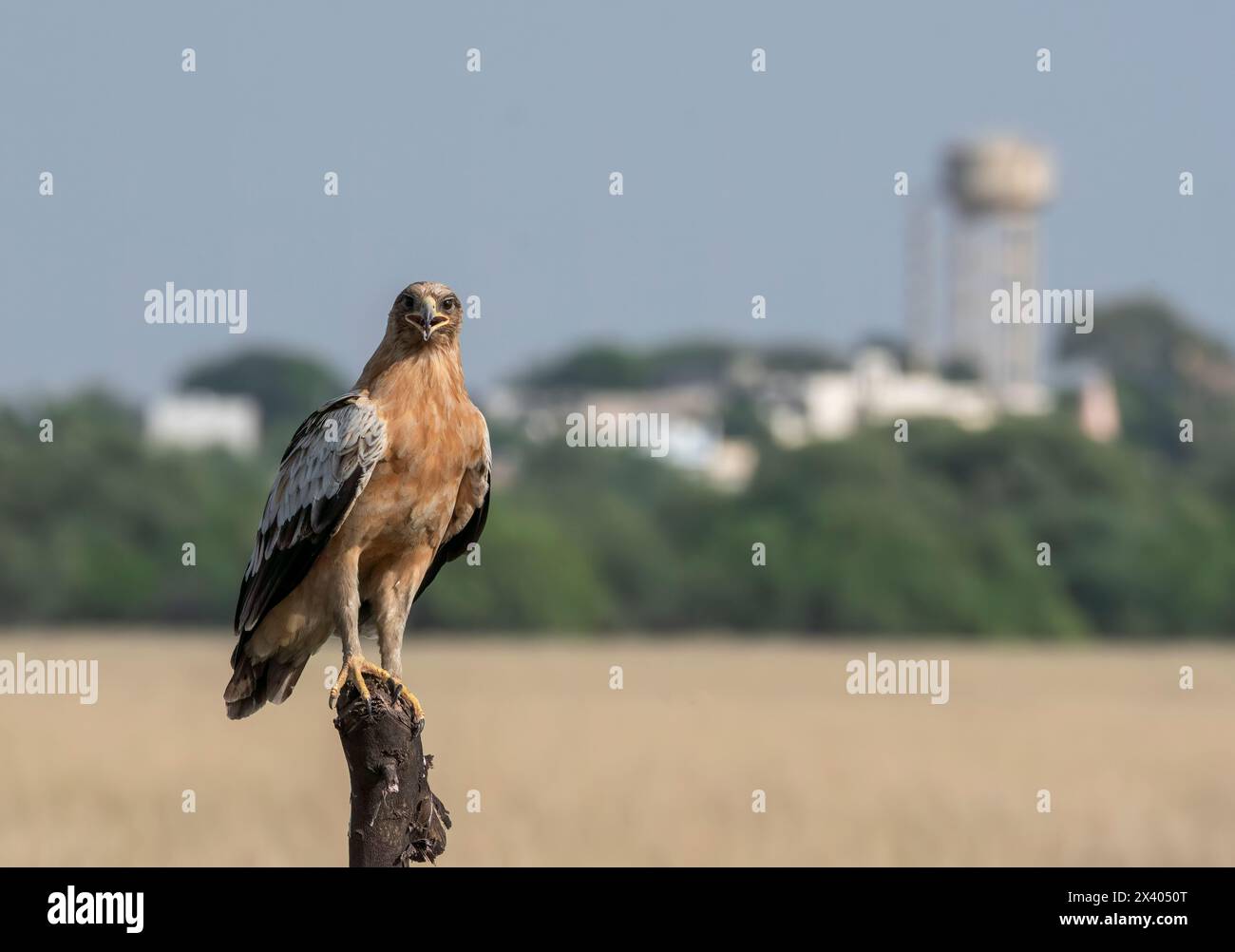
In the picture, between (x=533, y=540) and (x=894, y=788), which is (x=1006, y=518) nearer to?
(x=533, y=540)

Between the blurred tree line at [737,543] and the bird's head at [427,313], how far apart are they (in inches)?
1859

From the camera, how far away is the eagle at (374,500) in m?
9.49

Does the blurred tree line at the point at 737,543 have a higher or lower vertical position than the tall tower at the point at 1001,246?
lower

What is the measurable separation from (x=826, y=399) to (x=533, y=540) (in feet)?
205

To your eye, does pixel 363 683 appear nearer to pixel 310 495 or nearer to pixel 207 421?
pixel 310 495

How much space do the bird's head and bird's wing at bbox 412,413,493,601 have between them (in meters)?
0.47

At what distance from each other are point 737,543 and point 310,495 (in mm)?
55681

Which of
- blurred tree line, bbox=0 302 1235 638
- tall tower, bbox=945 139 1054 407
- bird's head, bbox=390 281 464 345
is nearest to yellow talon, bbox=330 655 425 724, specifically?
bird's head, bbox=390 281 464 345

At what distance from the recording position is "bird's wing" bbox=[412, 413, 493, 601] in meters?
9.82

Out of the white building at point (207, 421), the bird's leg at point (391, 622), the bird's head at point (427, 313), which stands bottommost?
the bird's leg at point (391, 622)

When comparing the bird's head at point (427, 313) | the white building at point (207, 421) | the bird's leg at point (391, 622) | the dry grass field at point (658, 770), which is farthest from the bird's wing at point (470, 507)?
the white building at point (207, 421)

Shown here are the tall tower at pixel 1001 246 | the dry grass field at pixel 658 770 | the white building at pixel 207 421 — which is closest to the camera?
the dry grass field at pixel 658 770

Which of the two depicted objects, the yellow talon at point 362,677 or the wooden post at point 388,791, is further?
the yellow talon at point 362,677

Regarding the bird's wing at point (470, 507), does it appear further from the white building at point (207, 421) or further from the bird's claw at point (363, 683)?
the white building at point (207, 421)
